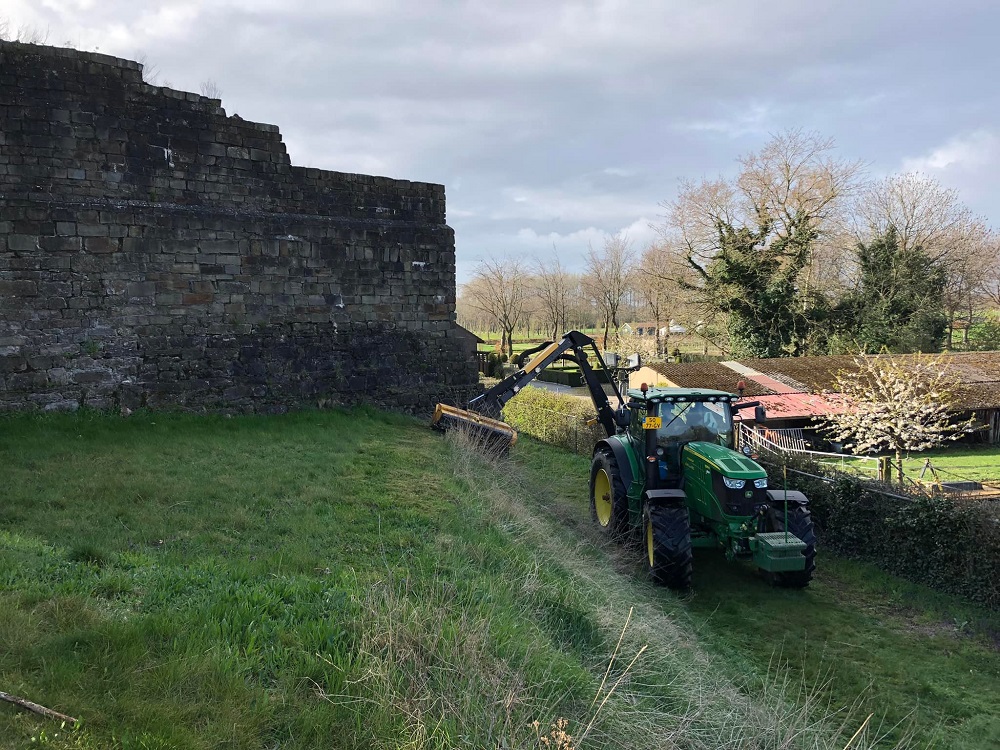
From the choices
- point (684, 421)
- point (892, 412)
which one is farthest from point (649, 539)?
point (892, 412)

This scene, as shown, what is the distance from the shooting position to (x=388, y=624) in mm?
3715

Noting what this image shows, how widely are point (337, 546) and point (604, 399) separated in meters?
6.97

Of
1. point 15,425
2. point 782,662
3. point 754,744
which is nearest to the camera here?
point 754,744

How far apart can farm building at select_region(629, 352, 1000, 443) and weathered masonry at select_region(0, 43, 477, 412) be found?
389 inches

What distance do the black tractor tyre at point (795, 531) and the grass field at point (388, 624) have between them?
0.20 metres

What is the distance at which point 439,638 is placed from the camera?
3674mm

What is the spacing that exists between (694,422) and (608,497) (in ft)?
5.76

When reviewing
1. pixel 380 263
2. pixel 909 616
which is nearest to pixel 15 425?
pixel 380 263

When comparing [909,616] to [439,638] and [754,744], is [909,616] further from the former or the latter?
[439,638]

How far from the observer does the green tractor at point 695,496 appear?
721cm

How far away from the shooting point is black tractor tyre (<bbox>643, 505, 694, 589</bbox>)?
283 inches

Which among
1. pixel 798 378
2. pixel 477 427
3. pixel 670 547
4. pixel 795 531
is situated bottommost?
pixel 670 547

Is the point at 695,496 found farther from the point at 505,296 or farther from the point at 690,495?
the point at 505,296

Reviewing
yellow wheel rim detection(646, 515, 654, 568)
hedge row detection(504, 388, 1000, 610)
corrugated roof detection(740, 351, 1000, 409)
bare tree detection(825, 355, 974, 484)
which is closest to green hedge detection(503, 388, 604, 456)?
bare tree detection(825, 355, 974, 484)
